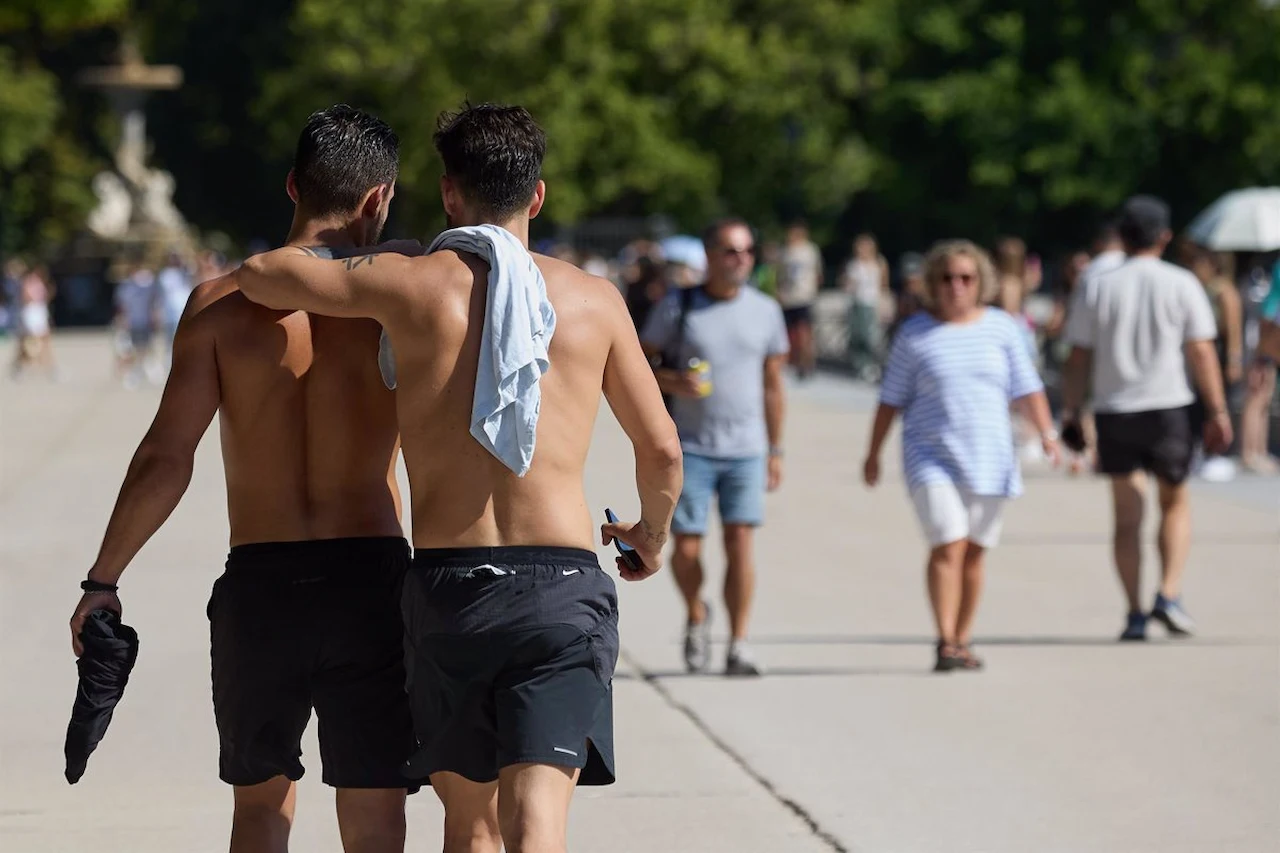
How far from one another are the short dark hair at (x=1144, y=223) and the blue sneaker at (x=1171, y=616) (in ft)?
4.88

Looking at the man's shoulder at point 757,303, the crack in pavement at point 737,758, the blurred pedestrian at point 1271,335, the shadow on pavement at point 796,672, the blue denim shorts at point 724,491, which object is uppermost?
the man's shoulder at point 757,303

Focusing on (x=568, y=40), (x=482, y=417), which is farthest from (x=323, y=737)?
(x=568, y=40)

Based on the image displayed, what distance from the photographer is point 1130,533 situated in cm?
921

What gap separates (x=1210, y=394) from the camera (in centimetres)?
901

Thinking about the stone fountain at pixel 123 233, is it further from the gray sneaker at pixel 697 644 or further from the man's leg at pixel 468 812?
the man's leg at pixel 468 812

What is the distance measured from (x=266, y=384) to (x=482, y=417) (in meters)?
0.54

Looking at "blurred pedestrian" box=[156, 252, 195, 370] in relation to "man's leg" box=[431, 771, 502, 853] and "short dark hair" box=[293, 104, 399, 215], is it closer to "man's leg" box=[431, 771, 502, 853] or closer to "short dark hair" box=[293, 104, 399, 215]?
"short dark hair" box=[293, 104, 399, 215]

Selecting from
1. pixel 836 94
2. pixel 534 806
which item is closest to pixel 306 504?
pixel 534 806

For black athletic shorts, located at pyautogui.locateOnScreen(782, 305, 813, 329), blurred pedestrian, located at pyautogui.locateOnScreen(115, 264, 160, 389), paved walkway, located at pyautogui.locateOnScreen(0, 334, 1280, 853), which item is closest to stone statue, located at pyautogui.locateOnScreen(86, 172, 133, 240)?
blurred pedestrian, located at pyautogui.locateOnScreen(115, 264, 160, 389)

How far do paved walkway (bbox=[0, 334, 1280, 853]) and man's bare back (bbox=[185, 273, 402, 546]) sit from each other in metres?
1.80

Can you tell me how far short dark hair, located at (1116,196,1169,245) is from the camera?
9055 mm

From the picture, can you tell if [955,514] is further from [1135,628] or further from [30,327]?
[30,327]

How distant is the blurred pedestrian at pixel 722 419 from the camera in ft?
27.5

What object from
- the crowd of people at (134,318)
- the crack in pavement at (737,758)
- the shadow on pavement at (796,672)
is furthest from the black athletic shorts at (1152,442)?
Answer: the crowd of people at (134,318)
